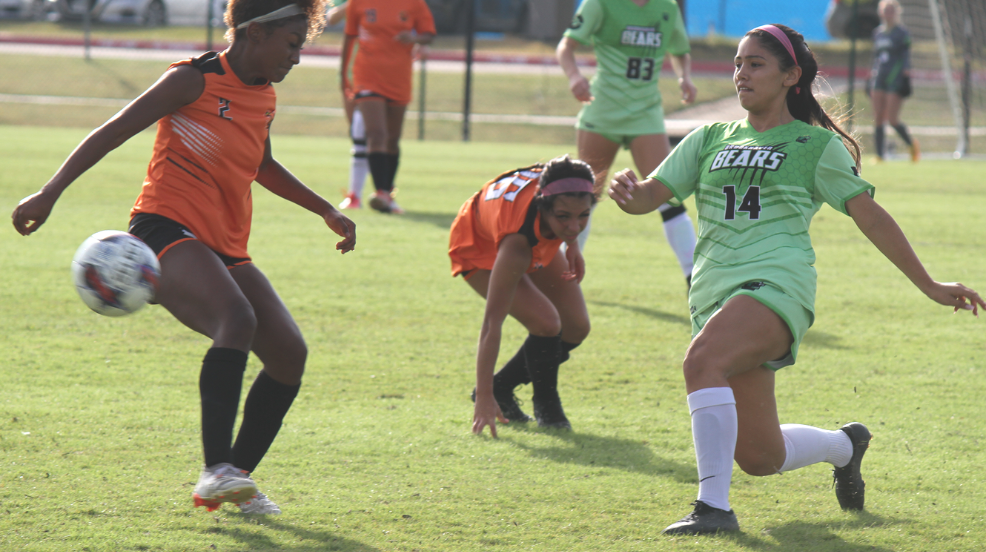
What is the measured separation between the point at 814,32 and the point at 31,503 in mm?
30099

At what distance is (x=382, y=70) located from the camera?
32.3 ft

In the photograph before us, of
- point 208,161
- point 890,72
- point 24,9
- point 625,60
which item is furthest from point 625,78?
point 24,9

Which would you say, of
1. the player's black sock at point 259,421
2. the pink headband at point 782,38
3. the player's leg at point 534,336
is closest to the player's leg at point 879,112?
the player's leg at point 534,336

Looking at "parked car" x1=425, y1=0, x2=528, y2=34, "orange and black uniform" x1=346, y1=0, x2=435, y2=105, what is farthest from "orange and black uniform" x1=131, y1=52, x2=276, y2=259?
"parked car" x1=425, y1=0, x2=528, y2=34

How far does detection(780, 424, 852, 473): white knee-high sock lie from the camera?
3328mm

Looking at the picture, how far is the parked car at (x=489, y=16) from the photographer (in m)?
29.5

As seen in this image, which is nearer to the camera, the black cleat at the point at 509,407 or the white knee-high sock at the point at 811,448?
the white knee-high sock at the point at 811,448

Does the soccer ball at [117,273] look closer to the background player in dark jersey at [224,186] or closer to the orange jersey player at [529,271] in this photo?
the background player in dark jersey at [224,186]

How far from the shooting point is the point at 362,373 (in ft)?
16.0

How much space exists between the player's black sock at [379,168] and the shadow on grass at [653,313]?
12.8ft

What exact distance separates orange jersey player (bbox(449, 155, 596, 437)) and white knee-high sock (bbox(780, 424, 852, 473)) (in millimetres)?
1100

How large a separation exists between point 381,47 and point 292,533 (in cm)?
746

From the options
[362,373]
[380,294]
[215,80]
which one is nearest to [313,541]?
[215,80]

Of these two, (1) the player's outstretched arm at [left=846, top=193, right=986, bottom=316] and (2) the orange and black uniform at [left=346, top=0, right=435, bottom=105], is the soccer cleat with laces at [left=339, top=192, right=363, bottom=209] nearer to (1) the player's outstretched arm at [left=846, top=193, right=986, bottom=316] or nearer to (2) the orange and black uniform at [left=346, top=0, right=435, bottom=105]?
(2) the orange and black uniform at [left=346, top=0, right=435, bottom=105]
